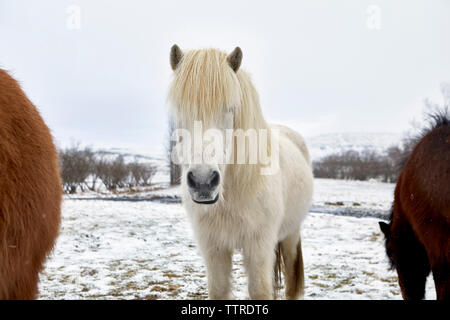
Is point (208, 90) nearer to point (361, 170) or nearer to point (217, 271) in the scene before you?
point (217, 271)

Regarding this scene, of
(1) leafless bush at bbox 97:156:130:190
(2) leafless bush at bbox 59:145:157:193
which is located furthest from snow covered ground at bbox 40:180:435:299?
(1) leafless bush at bbox 97:156:130:190

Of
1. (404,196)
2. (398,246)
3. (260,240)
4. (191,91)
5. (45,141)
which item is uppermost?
(191,91)

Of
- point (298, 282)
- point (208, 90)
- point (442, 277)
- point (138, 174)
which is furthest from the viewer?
point (138, 174)

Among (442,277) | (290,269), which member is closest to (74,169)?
(290,269)

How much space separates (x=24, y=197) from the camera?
120 cm

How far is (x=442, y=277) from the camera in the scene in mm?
2090

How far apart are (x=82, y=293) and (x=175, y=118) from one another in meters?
2.59

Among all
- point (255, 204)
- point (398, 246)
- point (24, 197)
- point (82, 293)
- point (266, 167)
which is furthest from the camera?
point (82, 293)

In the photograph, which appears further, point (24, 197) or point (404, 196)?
point (404, 196)

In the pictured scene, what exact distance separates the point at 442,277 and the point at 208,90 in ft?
6.74

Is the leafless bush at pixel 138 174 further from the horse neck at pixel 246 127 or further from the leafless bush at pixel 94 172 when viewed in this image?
the horse neck at pixel 246 127

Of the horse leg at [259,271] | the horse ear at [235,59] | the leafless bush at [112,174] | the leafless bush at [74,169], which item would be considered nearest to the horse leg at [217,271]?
the horse leg at [259,271]
